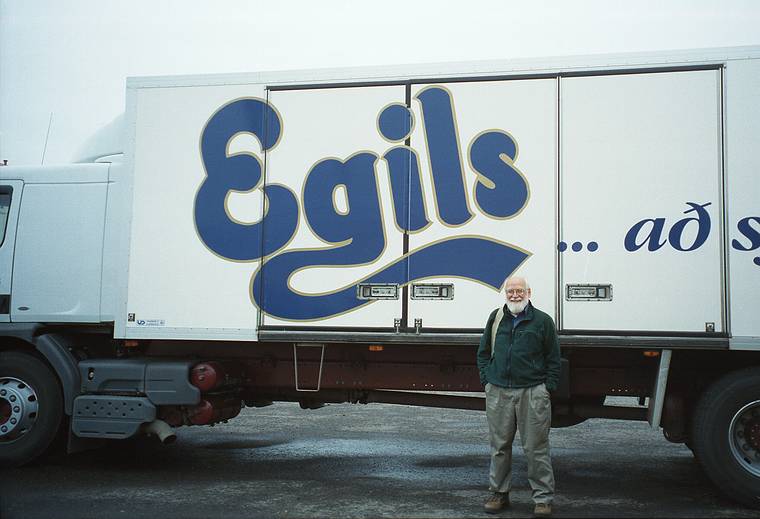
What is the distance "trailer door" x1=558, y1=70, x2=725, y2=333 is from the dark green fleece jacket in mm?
570

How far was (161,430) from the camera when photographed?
732 cm

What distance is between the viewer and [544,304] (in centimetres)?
654

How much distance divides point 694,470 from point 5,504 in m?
6.77

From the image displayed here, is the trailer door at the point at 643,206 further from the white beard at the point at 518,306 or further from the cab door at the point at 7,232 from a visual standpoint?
the cab door at the point at 7,232

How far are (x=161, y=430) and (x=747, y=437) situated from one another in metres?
5.32

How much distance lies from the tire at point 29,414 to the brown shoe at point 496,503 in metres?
4.44

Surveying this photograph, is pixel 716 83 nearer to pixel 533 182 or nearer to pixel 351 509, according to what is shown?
pixel 533 182

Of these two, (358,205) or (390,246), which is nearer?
(390,246)

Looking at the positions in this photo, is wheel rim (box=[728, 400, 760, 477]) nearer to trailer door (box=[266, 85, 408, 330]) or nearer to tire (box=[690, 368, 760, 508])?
tire (box=[690, 368, 760, 508])

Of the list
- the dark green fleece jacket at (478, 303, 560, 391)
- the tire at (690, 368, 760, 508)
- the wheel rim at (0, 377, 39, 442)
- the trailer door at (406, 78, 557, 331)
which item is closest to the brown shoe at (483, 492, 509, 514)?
the dark green fleece jacket at (478, 303, 560, 391)

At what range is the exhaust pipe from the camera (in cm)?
729

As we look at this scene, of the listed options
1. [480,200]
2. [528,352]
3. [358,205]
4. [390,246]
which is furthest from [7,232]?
[528,352]

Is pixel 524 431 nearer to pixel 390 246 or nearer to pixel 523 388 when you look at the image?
pixel 523 388

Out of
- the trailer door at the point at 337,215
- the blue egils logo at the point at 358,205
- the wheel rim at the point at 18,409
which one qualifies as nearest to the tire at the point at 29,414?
the wheel rim at the point at 18,409
